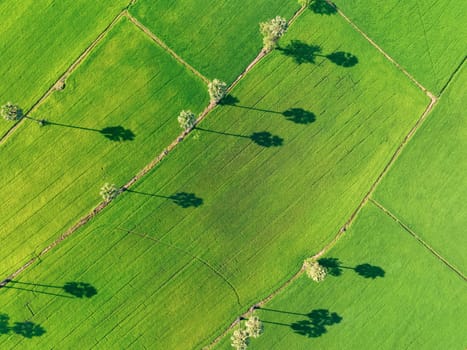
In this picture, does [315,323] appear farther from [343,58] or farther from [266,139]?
→ [343,58]

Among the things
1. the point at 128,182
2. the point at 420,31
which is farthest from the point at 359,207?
the point at 128,182

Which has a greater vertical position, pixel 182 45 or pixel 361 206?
pixel 182 45

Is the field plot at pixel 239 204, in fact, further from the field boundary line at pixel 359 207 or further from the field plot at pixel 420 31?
the field plot at pixel 420 31

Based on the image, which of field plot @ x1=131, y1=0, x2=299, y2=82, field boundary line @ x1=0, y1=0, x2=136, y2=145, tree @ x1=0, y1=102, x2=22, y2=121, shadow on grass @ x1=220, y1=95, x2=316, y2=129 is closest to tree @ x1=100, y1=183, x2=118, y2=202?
tree @ x1=0, y1=102, x2=22, y2=121

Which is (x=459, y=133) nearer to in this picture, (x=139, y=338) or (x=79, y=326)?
(x=139, y=338)

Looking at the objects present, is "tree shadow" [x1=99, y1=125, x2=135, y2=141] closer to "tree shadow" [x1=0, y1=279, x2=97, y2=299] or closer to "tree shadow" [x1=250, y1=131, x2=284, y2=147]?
"tree shadow" [x1=250, y1=131, x2=284, y2=147]

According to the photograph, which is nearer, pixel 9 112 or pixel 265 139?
pixel 9 112

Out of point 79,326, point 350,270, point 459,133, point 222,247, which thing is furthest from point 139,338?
point 459,133
